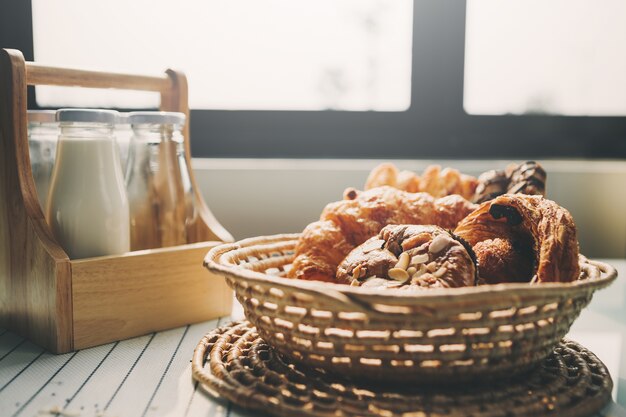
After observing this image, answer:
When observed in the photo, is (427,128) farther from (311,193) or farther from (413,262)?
(413,262)

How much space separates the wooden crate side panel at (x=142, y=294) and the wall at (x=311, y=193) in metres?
0.44

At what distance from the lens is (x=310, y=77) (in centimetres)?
145

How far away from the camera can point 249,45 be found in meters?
A: 1.44

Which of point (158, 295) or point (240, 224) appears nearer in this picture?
point (158, 295)

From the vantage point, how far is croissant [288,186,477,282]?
752 millimetres

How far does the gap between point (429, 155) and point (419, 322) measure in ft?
3.27

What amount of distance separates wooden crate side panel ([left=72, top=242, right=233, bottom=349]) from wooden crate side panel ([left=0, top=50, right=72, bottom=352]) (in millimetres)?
20

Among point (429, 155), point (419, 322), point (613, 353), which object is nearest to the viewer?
point (419, 322)

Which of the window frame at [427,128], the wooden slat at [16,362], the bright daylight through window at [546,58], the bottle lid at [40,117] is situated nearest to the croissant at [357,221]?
the wooden slat at [16,362]

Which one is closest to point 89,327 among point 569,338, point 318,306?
point 318,306

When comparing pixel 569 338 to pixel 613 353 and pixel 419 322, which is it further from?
pixel 419 322

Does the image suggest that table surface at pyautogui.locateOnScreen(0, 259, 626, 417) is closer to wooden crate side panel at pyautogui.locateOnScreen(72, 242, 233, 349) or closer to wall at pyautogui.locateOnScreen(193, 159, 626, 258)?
wooden crate side panel at pyautogui.locateOnScreen(72, 242, 233, 349)

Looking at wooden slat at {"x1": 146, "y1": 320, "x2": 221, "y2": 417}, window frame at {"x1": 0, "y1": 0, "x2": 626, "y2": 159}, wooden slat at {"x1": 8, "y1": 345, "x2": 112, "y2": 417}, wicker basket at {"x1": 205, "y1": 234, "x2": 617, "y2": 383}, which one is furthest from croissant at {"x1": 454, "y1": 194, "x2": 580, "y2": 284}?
window frame at {"x1": 0, "y1": 0, "x2": 626, "y2": 159}

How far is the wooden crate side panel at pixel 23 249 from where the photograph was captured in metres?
0.70
